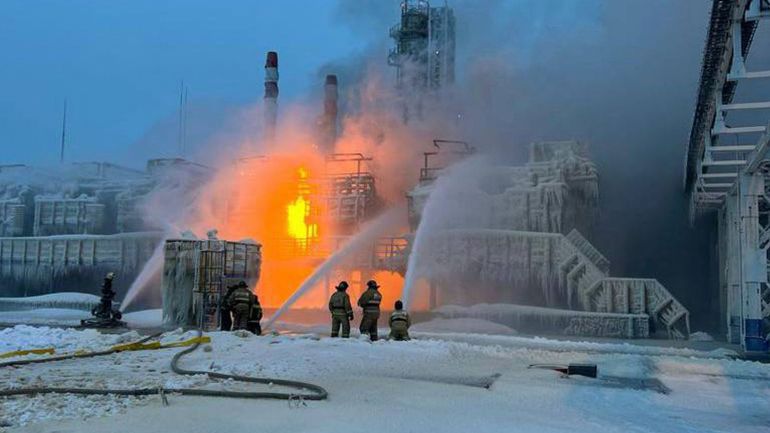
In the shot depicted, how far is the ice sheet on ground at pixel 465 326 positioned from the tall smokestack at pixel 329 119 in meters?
25.0

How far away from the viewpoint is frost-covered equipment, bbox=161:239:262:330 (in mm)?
18703

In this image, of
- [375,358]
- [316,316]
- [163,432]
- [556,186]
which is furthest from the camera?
[556,186]

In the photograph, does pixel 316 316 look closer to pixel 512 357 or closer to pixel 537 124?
pixel 512 357

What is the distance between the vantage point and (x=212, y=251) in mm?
18938

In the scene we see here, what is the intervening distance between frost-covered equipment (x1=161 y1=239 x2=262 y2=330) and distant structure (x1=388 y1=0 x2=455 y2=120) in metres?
36.1

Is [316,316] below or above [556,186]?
below

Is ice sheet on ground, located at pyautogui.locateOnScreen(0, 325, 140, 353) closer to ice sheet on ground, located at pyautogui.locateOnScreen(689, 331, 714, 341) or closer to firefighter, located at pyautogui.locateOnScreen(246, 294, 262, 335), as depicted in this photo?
firefighter, located at pyautogui.locateOnScreen(246, 294, 262, 335)

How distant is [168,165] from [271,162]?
25.2ft

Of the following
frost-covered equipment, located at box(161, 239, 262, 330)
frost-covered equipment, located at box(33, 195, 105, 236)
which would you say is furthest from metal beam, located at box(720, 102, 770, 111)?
frost-covered equipment, located at box(33, 195, 105, 236)

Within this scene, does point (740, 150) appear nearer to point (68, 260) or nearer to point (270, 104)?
point (68, 260)

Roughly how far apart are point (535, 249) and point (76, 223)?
97.0ft

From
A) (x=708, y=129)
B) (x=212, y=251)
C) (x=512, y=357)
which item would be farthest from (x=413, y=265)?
(x=512, y=357)

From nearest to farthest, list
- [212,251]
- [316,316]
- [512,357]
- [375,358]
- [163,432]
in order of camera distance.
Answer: [163,432], [375,358], [512,357], [212,251], [316,316]

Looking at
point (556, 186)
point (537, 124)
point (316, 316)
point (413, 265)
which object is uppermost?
point (537, 124)
